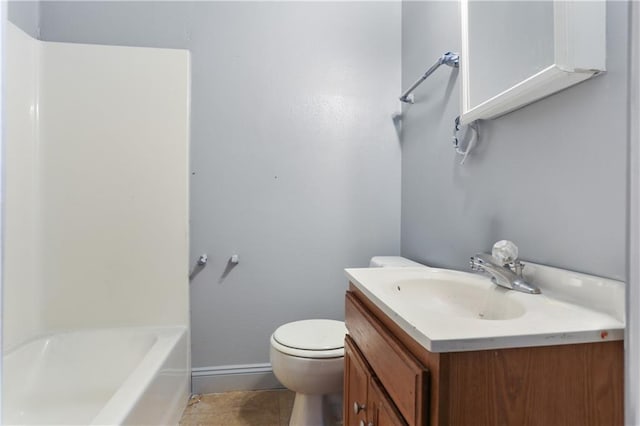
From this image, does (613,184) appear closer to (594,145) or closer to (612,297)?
(594,145)

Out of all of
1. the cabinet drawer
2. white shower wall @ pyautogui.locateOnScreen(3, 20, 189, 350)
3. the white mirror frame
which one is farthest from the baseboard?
the white mirror frame

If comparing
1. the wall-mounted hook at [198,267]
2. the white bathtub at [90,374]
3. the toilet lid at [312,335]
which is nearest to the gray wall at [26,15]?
the wall-mounted hook at [198,267]

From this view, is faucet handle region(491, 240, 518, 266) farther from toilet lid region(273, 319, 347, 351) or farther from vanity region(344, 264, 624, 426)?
toilet lid region(273, 319, 347, 351)

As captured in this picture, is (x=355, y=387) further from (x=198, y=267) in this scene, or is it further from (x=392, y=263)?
(x=198, y=267)

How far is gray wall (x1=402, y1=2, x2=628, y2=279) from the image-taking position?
628 mm

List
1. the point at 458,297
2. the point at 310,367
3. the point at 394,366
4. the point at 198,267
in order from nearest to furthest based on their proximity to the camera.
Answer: the point at 394,366 → the point at 458,297 → the point at 310,367 → the point at 198,267

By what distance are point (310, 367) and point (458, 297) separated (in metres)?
0.61

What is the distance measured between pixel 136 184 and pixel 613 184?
5.75 ft

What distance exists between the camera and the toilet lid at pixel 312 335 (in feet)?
3.94

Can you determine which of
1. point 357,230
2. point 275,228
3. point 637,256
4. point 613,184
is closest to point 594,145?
point 613,184

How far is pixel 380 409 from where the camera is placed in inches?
27.0

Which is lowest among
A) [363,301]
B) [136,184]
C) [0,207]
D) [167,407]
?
[167,407]

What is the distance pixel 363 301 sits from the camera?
2.80 ft

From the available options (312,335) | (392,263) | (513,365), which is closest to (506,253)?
(513,365)
